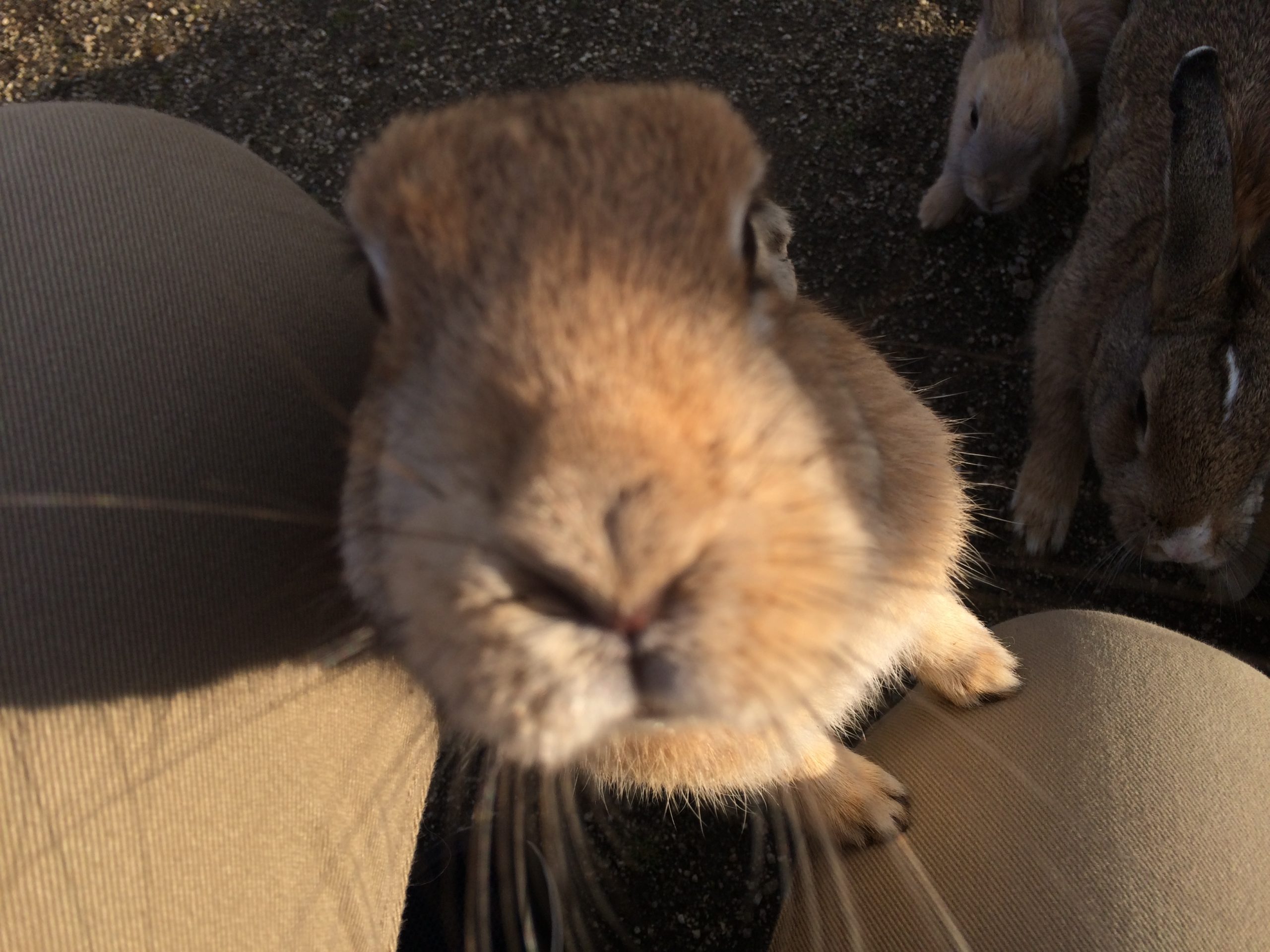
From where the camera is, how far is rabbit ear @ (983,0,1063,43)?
8.62ft

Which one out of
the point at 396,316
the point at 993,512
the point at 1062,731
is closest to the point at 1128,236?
the point at 993,512

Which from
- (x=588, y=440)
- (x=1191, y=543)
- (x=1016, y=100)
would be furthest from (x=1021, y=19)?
(x=588, y=440)

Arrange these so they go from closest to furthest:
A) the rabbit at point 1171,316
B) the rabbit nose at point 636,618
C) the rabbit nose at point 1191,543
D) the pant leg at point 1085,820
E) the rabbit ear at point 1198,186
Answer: the rabbit nose at point 636,618, the pant leg at point 1085,820, the rabbit ear at point 1198,186, the rabbit at point 1171,316, the rabbit nose at point 1191,543

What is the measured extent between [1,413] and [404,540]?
0.86 m

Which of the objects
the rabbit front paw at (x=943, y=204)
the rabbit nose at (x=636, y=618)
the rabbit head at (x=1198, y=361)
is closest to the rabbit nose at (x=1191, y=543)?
the rabbit head at (x=1198, y=361)

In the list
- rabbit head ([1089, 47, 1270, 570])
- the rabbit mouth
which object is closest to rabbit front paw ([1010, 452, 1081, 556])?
rabbit head ([1089, 47, 1270, 570])

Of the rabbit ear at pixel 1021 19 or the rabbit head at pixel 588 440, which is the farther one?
the rabbit ear at pixel 1021 19

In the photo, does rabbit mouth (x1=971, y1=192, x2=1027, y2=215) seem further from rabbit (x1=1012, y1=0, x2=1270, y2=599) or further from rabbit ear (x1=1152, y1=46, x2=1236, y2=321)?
rabbit ear (x1=1152, y1=46, x2=1236, y2=321)

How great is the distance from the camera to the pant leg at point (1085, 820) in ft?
4.96

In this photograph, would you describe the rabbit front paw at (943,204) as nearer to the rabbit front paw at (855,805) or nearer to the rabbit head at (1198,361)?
the rabbit head at (1198,361)

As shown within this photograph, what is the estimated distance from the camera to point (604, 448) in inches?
36.1

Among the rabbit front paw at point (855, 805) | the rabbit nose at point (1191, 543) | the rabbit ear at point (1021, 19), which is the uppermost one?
the rabbit ear at point (1021, 19)

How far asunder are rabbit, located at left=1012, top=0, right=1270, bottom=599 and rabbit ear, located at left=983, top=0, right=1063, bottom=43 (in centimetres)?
23

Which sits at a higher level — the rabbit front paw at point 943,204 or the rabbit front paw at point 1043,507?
the rabbit front paw at point 943,204
